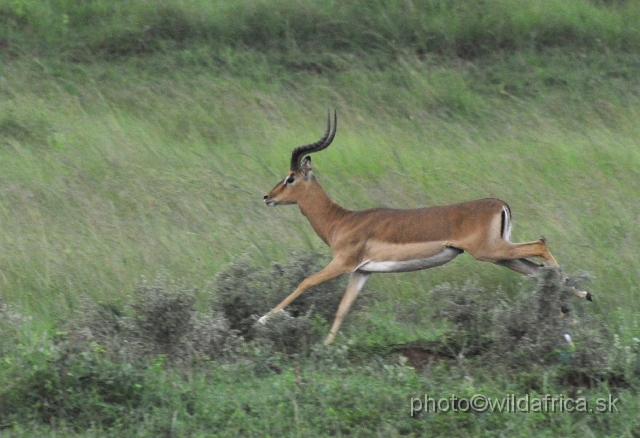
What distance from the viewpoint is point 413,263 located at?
6270 mm

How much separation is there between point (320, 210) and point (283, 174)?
2.77 metres

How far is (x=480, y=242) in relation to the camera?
20.2 feet

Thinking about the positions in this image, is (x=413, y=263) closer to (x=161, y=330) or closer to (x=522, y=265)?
(x=522, y=265)

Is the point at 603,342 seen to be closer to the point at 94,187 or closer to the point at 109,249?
the point at 109,249

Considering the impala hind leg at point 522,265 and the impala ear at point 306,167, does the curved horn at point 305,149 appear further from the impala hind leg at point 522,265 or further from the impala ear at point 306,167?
the impala hind leg at point 522,265

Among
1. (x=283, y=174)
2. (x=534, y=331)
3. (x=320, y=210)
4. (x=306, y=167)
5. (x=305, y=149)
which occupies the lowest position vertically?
(x=283, y=174)

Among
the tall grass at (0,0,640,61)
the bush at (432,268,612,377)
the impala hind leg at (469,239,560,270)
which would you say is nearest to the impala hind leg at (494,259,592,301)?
the impala hind leg at (469,239,560,270)

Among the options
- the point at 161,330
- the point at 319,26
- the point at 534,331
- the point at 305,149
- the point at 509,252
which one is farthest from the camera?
the point at 319,26

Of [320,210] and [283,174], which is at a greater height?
[320,210]

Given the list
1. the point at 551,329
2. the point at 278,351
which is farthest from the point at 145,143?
the point at 551,329

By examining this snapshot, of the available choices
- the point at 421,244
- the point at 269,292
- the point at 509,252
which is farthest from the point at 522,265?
the point at 269,292

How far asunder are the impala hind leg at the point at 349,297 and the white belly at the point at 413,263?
8cm

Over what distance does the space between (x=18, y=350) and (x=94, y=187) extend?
4.05 meters

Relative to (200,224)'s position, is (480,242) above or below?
above
